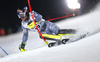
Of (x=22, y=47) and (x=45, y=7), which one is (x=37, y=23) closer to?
(x=45, y=7)

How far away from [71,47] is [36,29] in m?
0.58

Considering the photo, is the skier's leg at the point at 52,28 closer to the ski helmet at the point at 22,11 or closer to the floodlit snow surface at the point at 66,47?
the floodlit snow surface at the point at 66,47

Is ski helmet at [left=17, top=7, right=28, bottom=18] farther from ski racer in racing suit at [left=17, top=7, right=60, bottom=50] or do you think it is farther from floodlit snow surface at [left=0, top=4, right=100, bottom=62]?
floodlit snow surface at [left=0, top=4, right=100, bottom=62]

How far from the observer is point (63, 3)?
6.21 ft

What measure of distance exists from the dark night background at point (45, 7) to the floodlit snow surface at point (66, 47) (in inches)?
4.2

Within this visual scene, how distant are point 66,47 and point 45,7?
0.61 metres

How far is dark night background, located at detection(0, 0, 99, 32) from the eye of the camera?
189 centimetres

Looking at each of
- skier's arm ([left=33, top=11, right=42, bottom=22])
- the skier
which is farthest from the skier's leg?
skier's arm ([left=33, top=11, right=42, bottom=22])

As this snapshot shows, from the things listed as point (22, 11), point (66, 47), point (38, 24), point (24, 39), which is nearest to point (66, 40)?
point (66, 47)

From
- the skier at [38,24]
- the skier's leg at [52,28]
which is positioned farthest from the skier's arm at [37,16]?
the skier's leg at [52,28]

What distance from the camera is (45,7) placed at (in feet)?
6.29

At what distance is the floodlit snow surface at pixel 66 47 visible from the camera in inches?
59.5

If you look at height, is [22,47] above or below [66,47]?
below

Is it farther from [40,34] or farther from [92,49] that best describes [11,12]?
[92,49]
